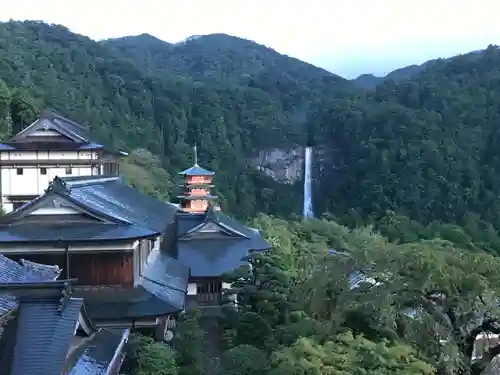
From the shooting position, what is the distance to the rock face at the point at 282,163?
267 feet

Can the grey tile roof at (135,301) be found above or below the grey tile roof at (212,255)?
above

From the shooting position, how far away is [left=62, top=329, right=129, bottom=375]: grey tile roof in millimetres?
8391

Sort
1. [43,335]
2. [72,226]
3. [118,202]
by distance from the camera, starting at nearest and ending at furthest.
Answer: [43,335]
[72,226]
[118,202]

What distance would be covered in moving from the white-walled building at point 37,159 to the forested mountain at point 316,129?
51.7 feet

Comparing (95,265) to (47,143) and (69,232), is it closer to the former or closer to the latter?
(69,232)

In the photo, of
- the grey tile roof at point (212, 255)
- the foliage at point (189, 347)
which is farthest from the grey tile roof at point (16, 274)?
the grey tile roof at point (212, 255)

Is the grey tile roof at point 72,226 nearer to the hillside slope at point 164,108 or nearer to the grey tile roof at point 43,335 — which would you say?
the grey tile roof at point 43,335

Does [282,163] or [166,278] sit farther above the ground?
[166,278]

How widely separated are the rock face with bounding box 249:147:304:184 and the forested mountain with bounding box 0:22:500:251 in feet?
2.81

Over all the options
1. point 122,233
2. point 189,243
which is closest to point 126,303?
point 122,233

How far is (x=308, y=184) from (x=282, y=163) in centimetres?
497

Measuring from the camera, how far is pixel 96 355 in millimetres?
9094

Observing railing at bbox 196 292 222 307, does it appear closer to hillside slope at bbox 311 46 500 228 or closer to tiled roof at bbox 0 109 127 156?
tiled roof at bbox 0 109 127 156

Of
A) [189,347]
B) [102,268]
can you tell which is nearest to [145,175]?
[102,268]
